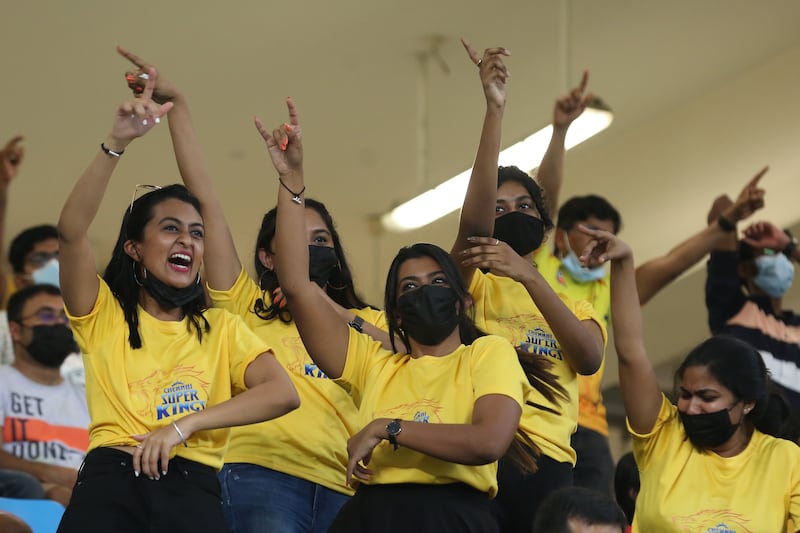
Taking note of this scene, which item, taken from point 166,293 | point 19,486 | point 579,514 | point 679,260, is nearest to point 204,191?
point 166,293

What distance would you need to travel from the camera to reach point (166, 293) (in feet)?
11.9

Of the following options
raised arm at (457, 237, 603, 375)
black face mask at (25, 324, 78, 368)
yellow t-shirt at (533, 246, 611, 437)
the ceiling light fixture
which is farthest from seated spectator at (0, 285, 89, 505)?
the ceiling light fixture

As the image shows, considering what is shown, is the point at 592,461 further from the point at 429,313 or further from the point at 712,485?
the point at 429,313

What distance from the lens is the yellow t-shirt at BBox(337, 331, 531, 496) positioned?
11.3 feet

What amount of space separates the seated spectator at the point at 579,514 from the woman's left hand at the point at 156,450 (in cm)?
90

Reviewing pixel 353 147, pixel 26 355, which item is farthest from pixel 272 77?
pixel 26 355

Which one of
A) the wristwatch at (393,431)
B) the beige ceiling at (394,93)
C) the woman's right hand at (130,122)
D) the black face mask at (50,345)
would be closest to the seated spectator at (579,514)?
the wristwatch at (393,431)

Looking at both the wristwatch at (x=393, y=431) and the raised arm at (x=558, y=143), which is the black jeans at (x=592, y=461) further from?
the wristwatch at (x=393, y=431)

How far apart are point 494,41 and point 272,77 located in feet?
4.72

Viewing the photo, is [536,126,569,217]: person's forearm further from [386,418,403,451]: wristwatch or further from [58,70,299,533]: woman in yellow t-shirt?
[386,418,403,451]: wristwatch

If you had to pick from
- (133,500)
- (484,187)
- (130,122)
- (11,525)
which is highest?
(130,122)

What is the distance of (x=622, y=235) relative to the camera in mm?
11812

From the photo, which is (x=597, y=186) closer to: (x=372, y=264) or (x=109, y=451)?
(x=372, y=264)

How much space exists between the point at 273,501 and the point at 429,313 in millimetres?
815
